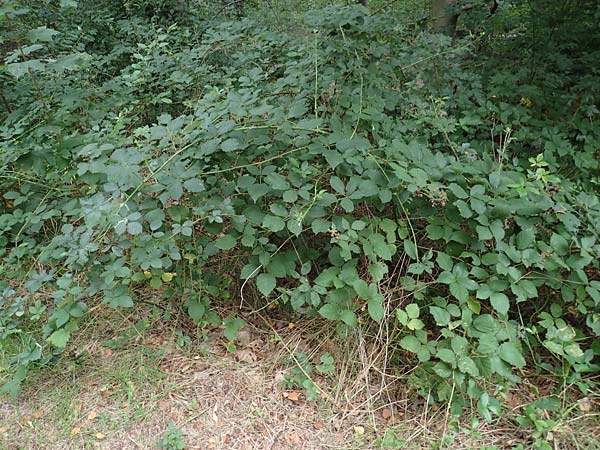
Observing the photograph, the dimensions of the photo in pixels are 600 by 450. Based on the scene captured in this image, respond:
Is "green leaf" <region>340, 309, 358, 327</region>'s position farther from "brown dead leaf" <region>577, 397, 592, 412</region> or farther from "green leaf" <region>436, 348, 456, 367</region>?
"brown dead leaf" <region>577, 397, 592, 412</region>

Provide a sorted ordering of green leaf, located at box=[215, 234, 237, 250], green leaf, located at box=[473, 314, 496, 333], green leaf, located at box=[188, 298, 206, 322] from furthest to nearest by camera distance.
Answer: green leaf, located at box=[188, 298, 206, 322]
green leaf, located at box=[215, 234, 237, 250]
green leaf, located at box=[473, 314, 496, 333]

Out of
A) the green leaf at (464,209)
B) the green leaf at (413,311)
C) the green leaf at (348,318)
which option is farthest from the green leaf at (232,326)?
the green leaf at (464,209)

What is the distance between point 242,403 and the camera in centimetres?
197

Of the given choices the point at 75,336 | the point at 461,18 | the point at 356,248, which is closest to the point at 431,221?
the point at 356,248

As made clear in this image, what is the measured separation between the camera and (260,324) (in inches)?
90.0

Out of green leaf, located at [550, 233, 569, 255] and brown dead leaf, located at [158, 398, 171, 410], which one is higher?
green leaf, located at [550, 233, 569, 255]

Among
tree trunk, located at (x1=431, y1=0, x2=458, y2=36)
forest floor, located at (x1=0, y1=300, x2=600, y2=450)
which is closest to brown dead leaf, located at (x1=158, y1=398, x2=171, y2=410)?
forest floor, located at (x1=0, y1=300, x2=600, y2=450)

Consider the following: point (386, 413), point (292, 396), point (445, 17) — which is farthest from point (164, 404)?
point (445, 17)

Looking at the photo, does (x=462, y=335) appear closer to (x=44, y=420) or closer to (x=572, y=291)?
(x=572, y=291)

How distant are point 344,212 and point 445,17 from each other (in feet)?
11.6

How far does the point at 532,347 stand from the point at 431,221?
2.45 ft

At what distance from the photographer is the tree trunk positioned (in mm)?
4474

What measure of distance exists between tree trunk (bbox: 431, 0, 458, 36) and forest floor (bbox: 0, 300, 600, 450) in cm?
378

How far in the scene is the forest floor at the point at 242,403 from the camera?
181 centimetres
